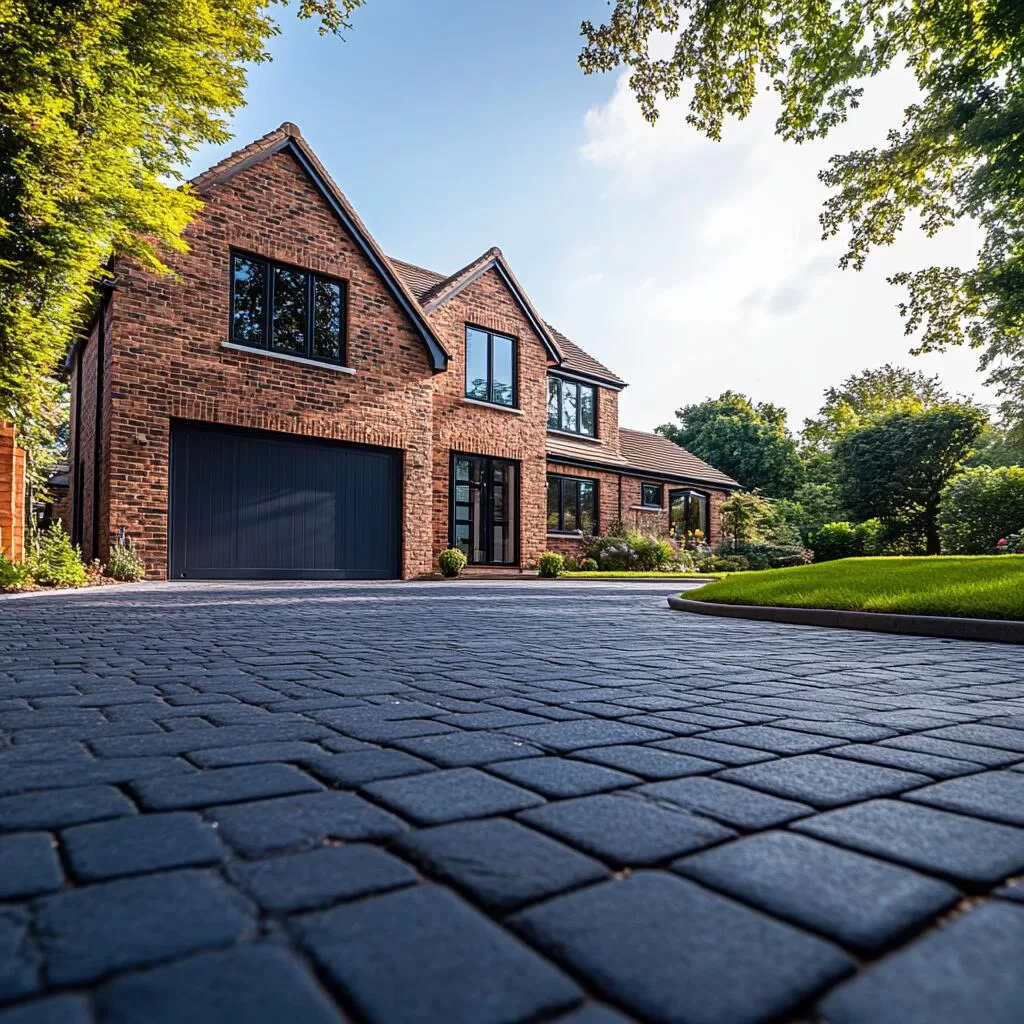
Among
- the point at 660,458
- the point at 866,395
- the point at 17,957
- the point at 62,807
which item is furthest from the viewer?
the point at 866,395

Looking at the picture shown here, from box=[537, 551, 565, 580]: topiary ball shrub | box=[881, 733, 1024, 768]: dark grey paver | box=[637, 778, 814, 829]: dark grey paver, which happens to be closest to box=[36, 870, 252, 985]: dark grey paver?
box=[637, 778, 814, 829]: dark grey paver

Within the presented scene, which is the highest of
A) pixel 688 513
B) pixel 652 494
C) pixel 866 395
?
pixel 866 395

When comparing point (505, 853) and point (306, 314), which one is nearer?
point (505, 853)

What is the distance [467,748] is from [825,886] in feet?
3.37

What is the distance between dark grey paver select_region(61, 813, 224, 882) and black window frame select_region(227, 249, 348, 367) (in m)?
11.6

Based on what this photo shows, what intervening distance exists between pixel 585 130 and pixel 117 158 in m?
6.98

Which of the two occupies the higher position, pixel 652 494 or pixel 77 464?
pixel 77 464

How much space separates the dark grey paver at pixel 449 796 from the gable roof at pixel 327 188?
483 inches

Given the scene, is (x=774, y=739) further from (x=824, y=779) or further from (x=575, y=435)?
(x=575, y=435)

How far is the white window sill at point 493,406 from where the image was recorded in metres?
15.8

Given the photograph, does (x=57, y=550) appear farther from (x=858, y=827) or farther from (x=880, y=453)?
(x=880, y=453)

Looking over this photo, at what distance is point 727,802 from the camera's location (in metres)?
1.50

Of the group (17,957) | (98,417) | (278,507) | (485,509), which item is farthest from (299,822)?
(485,509)

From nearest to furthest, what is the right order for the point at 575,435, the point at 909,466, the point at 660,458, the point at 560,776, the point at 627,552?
1. the point at 560,776
2. the point at 627,552
3. the point at 575,435
4. the point at 660,458
5. the point at 909,466
